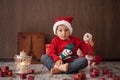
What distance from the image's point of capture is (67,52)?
2.31 m

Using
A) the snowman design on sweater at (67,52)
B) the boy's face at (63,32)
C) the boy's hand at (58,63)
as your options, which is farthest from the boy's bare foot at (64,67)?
the boy's face at (63,32)

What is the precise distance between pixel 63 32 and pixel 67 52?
177 mm

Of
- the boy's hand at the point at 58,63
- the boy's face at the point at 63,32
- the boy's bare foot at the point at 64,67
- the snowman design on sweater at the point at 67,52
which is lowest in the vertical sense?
the boy's bare foot at the point at 64,67

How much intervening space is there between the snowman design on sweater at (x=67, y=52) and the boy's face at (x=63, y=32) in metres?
0.09

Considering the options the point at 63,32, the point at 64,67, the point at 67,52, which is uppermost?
the point at 63,32

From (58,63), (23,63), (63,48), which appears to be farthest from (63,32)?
(23,63)

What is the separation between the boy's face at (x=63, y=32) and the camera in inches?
91.2

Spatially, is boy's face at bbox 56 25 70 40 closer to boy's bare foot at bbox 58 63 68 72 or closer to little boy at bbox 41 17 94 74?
little boy at bbox 41 17 94 74

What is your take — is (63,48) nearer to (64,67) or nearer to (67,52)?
(67,52)

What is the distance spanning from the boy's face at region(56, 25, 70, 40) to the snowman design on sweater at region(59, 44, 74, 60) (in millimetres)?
86

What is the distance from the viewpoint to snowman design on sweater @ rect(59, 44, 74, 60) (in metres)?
2.31

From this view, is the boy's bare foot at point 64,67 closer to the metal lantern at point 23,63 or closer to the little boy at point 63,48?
the little boy at point 63,48

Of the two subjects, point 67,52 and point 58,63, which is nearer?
point 58,63

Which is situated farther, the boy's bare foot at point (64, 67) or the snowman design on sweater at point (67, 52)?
the snowman design on sweater at point (67, 52)
